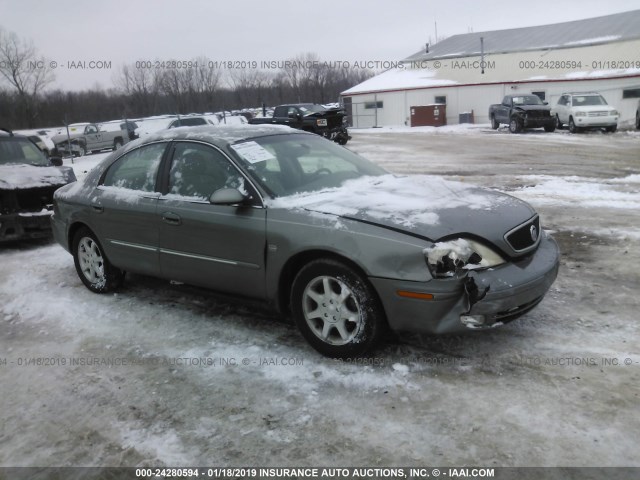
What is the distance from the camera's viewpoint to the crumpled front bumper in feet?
10.4

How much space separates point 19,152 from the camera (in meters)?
8.70

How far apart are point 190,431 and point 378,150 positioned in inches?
688

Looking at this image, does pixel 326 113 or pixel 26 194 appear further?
pixel 326 113

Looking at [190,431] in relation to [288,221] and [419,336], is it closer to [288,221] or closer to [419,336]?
[288,221]

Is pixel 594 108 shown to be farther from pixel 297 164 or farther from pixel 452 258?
pixel 452 258

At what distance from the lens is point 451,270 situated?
10.5ft

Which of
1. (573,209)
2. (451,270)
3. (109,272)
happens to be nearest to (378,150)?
(573,209)

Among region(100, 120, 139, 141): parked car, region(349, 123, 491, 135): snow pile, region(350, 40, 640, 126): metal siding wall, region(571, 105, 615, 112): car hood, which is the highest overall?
region(350, 40, 640, 126): metal siding wall

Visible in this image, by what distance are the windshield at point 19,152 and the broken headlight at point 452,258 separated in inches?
298

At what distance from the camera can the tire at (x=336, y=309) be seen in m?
3.39

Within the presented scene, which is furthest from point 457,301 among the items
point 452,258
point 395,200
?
point 395,200

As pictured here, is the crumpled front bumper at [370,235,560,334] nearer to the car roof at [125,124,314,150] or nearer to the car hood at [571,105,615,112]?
the car roof at [125,124,314,150]

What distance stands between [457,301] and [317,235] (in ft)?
3.17

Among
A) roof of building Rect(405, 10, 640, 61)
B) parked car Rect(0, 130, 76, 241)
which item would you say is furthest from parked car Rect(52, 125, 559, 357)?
roof of building Rect(405, 10, 640, 61)
